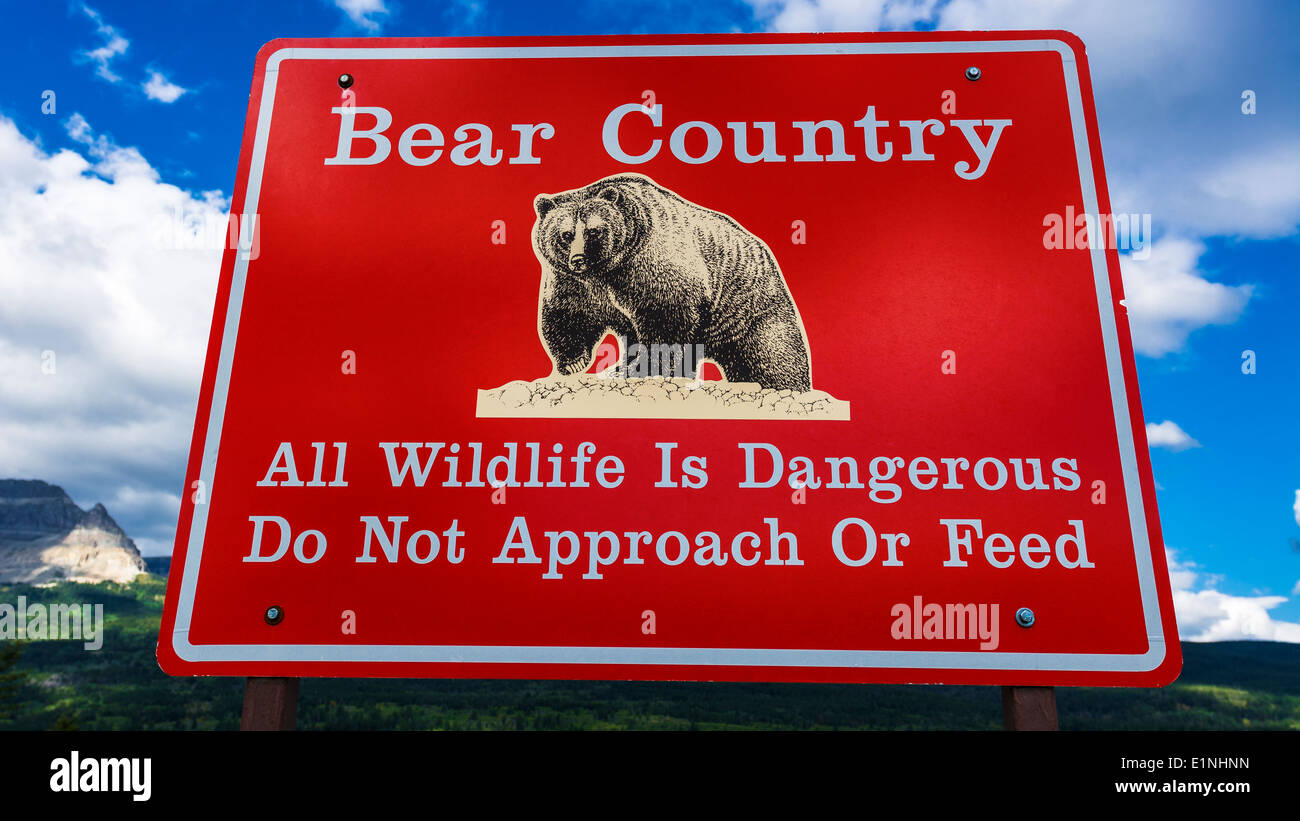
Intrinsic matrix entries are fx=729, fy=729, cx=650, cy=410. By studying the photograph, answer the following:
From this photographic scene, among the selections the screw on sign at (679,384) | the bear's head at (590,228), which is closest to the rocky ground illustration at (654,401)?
the screw on sign at (679,384)

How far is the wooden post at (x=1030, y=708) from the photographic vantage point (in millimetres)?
2158

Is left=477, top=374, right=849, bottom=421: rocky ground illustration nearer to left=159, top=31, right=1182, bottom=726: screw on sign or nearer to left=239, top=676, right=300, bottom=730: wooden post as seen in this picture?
left=159, top=31, right=1182, bottom=726: screw on sign

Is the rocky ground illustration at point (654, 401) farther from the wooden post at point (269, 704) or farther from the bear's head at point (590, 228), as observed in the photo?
the wooden post at point (269, 704)

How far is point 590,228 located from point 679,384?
2.19 ft

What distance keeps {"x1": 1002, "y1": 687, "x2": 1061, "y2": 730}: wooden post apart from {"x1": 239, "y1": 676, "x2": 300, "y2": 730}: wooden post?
220 centimetres

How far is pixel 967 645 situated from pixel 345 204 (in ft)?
8.70

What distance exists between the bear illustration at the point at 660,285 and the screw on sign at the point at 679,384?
0.04ft

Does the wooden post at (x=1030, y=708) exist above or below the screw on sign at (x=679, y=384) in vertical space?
below

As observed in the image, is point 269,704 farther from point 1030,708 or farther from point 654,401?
point 1030,708

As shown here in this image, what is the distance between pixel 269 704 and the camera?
2.24 m
